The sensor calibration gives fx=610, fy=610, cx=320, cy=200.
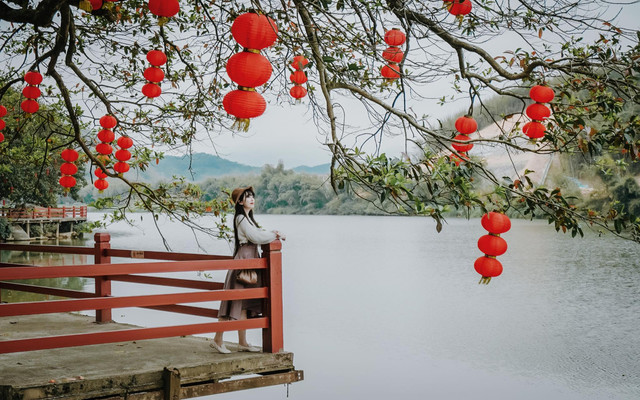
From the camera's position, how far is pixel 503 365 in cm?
1316

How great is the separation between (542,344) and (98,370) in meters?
12.4

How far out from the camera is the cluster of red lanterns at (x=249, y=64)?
11.1 feet

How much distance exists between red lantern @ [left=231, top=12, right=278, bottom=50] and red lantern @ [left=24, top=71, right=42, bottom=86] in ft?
11.0

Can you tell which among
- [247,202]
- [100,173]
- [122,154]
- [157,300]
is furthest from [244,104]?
[100,173]

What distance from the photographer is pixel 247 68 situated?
3.37 m

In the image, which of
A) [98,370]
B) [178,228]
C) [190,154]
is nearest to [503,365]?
[190,154]

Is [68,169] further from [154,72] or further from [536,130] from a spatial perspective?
[536,130]

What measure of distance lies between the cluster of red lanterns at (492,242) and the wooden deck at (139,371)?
153 centimetres

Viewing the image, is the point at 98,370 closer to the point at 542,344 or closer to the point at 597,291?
the point at 542,344

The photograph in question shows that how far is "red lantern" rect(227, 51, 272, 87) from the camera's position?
3.37 meters

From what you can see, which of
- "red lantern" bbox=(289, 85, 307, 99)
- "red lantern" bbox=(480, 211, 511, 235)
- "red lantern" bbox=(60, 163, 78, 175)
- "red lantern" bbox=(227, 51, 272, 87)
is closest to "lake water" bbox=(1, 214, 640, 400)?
"red lantern" bbox=(60, 163, 78, 175)

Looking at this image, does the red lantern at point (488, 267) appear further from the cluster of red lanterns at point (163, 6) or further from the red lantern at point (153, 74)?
the red lantern at point (153, 74)

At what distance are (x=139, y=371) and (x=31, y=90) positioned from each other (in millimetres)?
3567

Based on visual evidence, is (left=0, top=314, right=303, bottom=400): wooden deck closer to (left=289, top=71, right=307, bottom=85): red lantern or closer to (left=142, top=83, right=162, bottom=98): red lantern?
(left=289, top=71, right=307, bottom=85): red lantern
